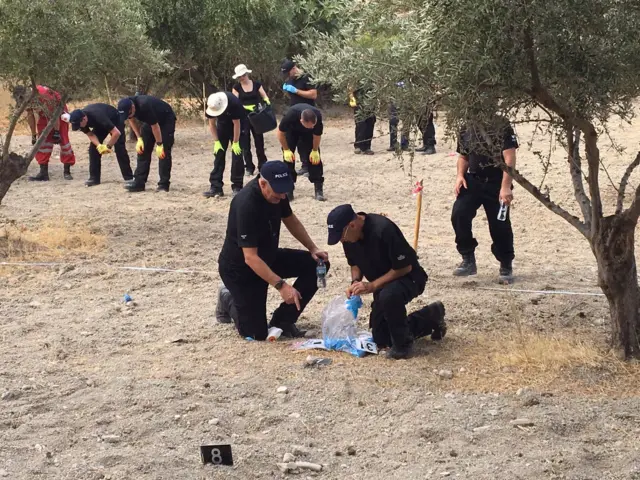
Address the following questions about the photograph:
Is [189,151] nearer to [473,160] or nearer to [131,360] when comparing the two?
[473,160]

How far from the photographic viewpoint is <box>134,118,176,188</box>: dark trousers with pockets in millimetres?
14133

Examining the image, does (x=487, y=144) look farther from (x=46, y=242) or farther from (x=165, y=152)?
(x=165, y=152)

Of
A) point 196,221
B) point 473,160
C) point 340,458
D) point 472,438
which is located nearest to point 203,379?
point 340,458

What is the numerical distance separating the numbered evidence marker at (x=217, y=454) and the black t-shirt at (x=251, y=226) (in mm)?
2120

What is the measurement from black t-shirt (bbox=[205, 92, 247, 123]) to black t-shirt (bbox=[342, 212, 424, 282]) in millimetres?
6908

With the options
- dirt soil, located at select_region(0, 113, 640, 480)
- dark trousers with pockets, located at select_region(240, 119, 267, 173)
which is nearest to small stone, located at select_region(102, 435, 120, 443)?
dirt soil, located at select_region(0, 113, 640, 480)

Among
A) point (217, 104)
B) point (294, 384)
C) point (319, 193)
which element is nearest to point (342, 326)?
point (294, 384)

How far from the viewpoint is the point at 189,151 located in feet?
63.8

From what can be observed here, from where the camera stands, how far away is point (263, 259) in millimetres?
7406

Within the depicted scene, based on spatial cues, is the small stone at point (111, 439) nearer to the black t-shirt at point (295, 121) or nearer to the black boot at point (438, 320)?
the black boot at point (438, 320)

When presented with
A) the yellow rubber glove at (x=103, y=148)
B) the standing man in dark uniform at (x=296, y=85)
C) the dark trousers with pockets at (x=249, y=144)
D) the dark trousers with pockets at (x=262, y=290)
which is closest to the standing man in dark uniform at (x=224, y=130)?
the dark trousers with pockets at (x=249, y=144)

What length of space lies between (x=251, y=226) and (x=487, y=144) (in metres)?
1.79

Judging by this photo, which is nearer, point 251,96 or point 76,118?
point 76,118

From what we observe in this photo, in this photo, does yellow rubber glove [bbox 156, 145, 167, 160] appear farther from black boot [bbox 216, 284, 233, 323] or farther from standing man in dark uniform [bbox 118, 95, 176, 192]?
black boot [bbox 216, 284, 233, 323]
